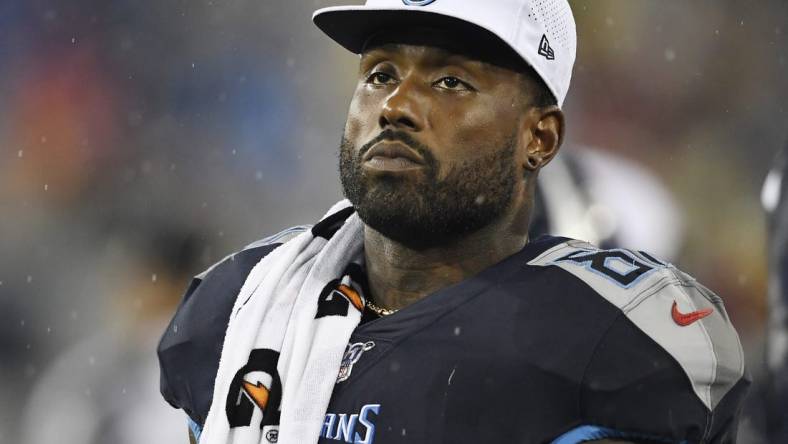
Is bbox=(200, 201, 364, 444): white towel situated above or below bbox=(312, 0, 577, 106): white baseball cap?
below

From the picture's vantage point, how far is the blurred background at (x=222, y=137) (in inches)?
167

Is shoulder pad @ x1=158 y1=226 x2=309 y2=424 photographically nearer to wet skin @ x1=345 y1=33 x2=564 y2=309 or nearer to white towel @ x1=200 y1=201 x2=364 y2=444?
white towel @ x1=200 y1=201 x2=364 y2=444

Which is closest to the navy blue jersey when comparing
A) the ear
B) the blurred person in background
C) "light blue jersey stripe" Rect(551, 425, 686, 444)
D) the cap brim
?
"light blue jersey stripe" Rect(551, 425, 686, 444)

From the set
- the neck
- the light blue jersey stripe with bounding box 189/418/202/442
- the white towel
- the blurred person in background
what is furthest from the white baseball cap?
the blurred person in background

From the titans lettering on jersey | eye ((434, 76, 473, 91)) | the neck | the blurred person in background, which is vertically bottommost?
the blurred person in background

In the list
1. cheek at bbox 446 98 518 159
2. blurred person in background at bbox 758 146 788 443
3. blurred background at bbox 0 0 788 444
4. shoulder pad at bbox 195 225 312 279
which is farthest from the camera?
blurred background at bbox 0 0 788 444

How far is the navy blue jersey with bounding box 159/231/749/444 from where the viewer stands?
150 centimetres

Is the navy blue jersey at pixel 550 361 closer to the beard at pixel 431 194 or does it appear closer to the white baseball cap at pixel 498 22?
the beard at pixel 431 194

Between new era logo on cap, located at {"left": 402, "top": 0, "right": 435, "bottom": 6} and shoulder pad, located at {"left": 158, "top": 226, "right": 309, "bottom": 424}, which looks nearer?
new era logo on cap, located at {"left": 402, "top": 0, "right": 435, "bottom": 6}

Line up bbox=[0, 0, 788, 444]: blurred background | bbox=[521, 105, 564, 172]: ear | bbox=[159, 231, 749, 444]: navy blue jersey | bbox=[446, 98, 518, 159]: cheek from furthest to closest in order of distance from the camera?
bbox=[0, 0, 788, 444]: blurred background, bbox=[521, 105, 564, 172]: ear, bbox=[446, 98, 518, 159]: cheek, bbox=[159, 231, 749, 444]: navy blue jersey

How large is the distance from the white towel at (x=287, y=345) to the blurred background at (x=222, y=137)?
2.32 meters

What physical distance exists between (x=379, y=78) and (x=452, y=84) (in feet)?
0.44

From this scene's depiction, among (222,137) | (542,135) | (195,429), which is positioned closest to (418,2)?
(542,135)

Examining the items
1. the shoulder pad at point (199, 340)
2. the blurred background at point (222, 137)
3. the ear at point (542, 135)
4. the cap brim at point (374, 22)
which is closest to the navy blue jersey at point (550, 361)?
the ear at point (542, 135)
